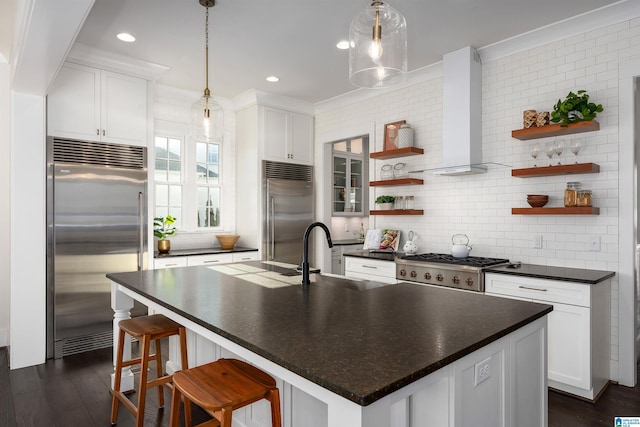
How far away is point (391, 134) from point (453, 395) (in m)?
3.80

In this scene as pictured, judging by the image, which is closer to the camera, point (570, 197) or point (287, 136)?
point (570, 197)

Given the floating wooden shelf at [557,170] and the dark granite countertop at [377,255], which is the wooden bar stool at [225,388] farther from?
the floating wooden shelf at [557,170]

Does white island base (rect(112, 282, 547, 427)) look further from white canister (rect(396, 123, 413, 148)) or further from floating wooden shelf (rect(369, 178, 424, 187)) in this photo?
white canister (rect(396, 123, 413, 148))

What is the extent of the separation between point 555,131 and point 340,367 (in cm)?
307

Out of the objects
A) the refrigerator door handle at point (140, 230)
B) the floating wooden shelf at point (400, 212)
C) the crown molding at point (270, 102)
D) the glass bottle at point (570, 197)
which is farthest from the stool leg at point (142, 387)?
the crown molding at point (270, 102)

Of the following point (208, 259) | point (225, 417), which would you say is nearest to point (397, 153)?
point (208, 259)

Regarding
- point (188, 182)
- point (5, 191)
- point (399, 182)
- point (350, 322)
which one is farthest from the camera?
point (188, 182)

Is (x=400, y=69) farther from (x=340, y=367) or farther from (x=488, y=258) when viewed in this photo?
(x=488, y=258)

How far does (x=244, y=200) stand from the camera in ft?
18.2

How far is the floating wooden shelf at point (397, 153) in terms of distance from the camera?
14.4 feet

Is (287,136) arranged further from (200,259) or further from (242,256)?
(200,259)

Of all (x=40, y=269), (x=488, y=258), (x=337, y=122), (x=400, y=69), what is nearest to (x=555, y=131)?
(x=488, y=258)

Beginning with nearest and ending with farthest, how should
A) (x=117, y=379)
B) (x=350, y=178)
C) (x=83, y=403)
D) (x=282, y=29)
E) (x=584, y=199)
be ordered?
(x=117, y=379)
(x=83, y=403)
(x=584, y=199)
(x=282, y=29)
(x=350, y=178)

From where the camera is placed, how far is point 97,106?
13.3ft
